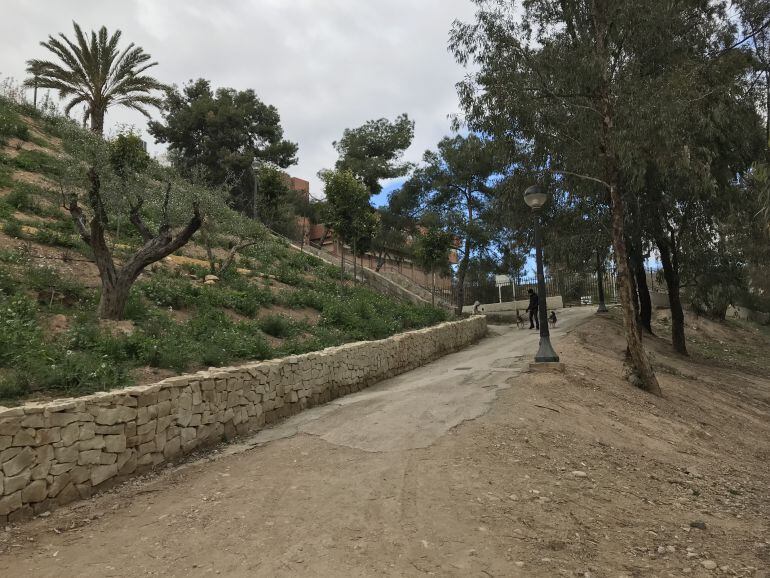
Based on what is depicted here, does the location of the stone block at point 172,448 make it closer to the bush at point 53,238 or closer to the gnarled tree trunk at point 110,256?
the gnarled tree trunk at point 110,256

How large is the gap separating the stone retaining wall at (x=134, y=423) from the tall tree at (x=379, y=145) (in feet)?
90.9

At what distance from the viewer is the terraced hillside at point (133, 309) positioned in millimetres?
6910

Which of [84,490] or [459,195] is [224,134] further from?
[84,490]

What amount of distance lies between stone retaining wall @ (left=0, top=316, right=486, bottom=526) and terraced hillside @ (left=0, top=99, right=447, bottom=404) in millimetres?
891

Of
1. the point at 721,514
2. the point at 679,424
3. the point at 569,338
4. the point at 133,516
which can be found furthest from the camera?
the point at 569,338

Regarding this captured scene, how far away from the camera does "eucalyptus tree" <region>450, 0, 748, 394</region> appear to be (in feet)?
37.3

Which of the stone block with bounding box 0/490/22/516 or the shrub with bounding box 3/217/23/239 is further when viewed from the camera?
the shrub with bounding box 3/217/23/239

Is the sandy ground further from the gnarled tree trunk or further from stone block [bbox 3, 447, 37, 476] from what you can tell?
the gnarled tree trunk

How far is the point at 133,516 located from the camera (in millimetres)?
4910

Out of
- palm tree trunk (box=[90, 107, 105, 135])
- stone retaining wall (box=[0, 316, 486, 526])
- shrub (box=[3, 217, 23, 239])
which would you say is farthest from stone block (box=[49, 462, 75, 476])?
palm tree trunk (box=[90, 107, 105, 135])

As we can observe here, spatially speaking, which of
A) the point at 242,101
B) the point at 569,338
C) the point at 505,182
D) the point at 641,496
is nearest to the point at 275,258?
the point at 505,182

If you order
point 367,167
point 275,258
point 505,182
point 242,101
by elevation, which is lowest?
point 275,258

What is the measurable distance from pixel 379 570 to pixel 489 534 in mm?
1049

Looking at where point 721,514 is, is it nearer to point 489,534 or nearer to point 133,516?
point 489,534
